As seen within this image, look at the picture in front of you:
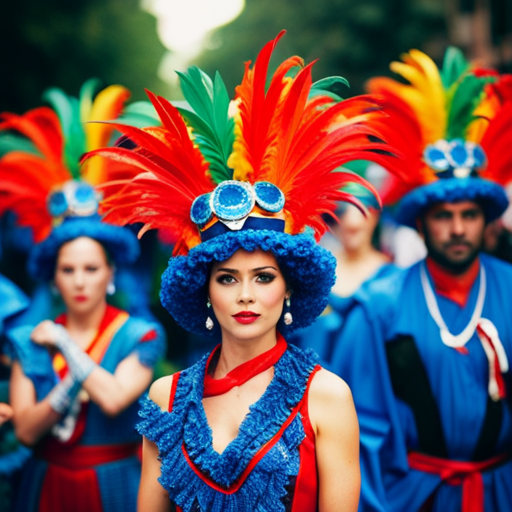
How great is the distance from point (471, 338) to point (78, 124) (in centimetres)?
269

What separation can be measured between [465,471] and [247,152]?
6.78 ft

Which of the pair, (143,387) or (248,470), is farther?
(143,387)

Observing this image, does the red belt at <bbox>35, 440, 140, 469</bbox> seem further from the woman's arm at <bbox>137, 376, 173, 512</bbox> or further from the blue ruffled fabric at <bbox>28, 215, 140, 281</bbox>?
the woman's arm at <bbox>137, 376, 173, 512</bbox>

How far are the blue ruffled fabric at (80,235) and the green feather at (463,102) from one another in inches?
78.7

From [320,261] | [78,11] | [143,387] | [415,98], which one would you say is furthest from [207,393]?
[78,11]

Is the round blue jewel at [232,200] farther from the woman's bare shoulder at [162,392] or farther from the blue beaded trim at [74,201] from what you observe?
the blue beaded trim at [74,201]

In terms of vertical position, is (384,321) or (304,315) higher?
(384,321)

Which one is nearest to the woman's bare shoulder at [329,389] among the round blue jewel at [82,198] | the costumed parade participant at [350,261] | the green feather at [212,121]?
the green feather at [212,121]

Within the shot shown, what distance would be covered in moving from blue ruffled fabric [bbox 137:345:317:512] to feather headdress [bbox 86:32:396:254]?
1.90 ft

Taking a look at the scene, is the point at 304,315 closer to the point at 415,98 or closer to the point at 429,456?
the point at 429,456

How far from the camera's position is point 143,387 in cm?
374

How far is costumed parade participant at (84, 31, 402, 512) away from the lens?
2318 mm

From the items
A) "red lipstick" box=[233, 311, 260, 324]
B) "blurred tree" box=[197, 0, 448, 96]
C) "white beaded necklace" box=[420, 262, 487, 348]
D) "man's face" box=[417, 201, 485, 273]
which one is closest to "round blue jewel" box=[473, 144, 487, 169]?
"man's face" box=[417, 201, 485, 273]

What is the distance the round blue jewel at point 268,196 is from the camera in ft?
7.94
